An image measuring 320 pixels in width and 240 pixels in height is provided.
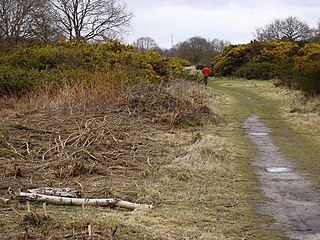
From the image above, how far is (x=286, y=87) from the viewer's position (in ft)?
98.7

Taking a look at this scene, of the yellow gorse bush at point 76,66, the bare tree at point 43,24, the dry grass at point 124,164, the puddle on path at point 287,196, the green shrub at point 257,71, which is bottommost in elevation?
the puddle on path at point 287,196

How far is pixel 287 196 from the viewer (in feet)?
26.8

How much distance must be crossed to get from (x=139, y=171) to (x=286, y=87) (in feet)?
73.1

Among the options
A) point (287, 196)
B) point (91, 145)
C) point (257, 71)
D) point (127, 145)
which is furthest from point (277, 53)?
point (287, 196)

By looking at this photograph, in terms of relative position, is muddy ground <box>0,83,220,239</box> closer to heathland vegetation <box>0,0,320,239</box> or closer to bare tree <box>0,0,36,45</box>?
heathland vegetation <box>0,0,320,239</box>

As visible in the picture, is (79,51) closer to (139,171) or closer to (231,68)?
(139,171)

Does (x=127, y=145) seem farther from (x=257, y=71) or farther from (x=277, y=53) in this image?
(x=277, y=53)

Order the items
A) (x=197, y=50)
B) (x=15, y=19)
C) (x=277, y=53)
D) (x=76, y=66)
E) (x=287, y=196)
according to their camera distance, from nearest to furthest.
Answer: (x=287, y=196), (x=76, y=66), (x=15, y=19), (x=277, y=53), (x=197, y=50)

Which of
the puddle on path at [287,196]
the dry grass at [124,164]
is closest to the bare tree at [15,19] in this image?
the dry grass at [124,164]

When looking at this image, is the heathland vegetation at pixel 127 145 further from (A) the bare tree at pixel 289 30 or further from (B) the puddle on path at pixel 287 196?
(A) the bare tree at pixel 289 30

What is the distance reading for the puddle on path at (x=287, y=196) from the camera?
21.2 ft

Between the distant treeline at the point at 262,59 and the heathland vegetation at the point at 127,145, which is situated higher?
the distant treeline at the point at 262,59

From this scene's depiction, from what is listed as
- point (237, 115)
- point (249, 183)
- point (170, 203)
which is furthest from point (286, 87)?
point (170, 203)

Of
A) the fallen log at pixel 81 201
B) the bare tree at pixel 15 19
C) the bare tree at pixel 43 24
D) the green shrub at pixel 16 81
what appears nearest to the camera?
the fallen log at pixel 81 201
